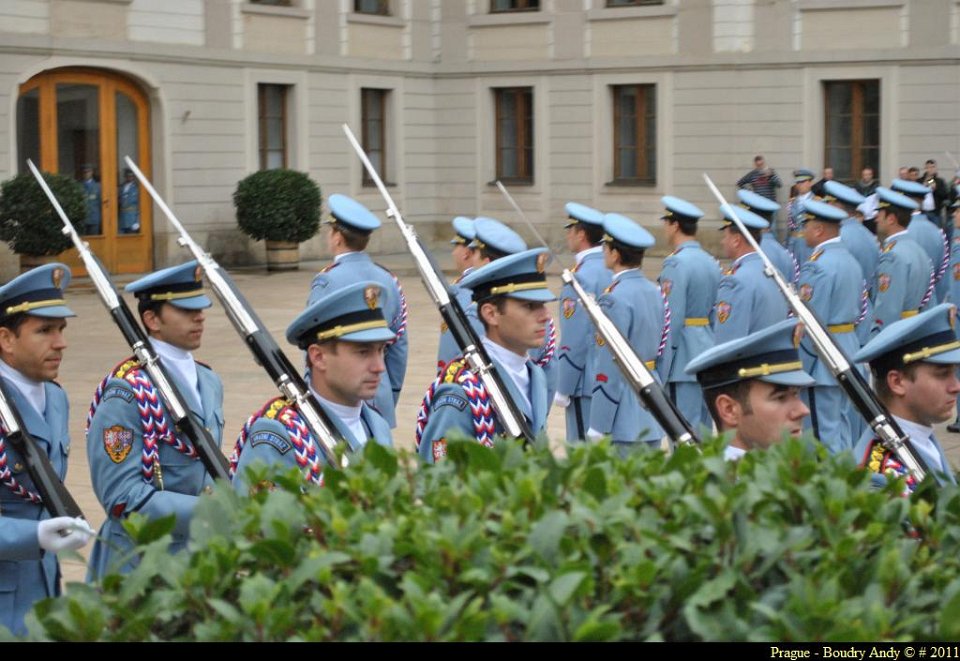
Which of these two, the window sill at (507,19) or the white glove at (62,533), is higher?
the window sill at (507,19)

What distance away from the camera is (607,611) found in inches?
102

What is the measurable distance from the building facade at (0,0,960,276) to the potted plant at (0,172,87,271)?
1174 millimetres

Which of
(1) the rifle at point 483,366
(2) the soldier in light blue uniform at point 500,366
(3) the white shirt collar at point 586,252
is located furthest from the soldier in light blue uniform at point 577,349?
(2) the soldier in light blue uniform at point 500,366

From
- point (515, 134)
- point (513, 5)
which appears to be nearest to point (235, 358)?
point (515, 134)

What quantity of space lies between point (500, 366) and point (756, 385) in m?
1.22

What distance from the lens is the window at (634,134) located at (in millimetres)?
29453

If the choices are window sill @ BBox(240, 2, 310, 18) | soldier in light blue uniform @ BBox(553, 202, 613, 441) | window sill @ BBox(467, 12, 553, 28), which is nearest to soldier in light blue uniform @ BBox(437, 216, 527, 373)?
soldier in light blue uniform @ BBox(553, 202, 613, 441)

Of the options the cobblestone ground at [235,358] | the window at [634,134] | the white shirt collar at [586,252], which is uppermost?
the window at [634,134]

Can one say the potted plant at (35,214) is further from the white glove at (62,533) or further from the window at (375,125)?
the white glove at (62,533)

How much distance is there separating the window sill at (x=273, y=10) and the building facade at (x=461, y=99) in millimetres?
40
